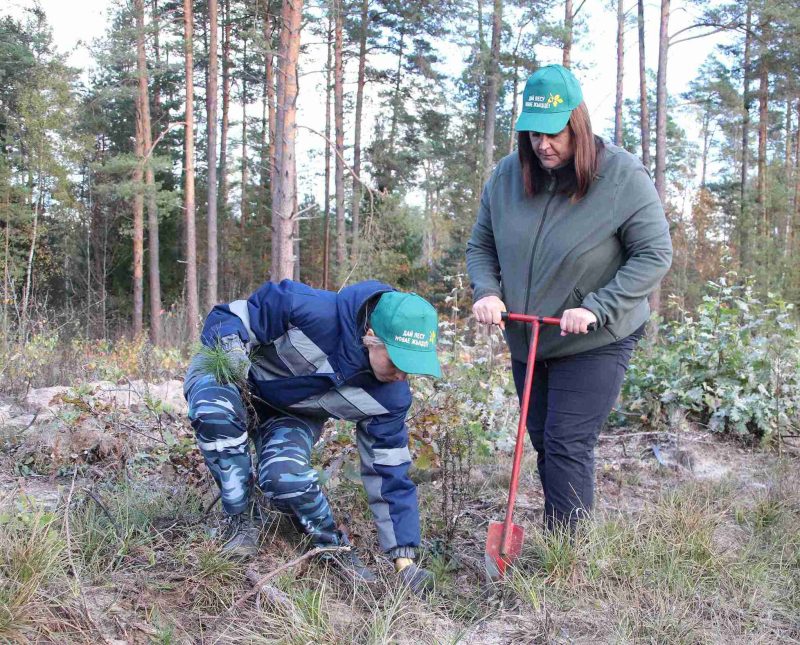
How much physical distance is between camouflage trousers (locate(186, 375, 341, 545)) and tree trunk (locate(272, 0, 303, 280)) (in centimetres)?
572

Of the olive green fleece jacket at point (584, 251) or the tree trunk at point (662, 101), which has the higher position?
the tree trunk at point (662, 101)

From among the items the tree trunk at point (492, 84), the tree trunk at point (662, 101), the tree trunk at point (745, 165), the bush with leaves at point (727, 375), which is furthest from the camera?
the tree trunk at point (745, 165)

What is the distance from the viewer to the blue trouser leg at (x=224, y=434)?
293 centimetres

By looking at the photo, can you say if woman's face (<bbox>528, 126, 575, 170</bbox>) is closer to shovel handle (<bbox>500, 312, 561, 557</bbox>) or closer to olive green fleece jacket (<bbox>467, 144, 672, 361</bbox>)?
olive green fleece jacket (<bbox>467, 144, 672, 361</bbox>)

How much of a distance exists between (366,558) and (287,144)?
6.48m

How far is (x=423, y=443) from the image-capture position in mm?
4062

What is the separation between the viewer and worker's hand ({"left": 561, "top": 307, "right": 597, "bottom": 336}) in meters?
2.67

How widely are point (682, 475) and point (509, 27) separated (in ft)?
60.3

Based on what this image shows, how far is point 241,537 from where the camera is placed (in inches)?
118

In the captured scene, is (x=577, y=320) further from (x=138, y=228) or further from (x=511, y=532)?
(x=138, y=228)

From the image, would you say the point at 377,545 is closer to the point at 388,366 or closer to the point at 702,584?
the point at 388,366

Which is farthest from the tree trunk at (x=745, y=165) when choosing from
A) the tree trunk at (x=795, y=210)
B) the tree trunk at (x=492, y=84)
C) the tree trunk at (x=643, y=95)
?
the tree trunk at (x=492, y=84)

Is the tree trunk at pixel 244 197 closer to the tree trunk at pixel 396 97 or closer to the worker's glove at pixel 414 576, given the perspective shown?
the tree trunk at pixel 396 97

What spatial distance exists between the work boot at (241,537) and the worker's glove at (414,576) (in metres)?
0.60
